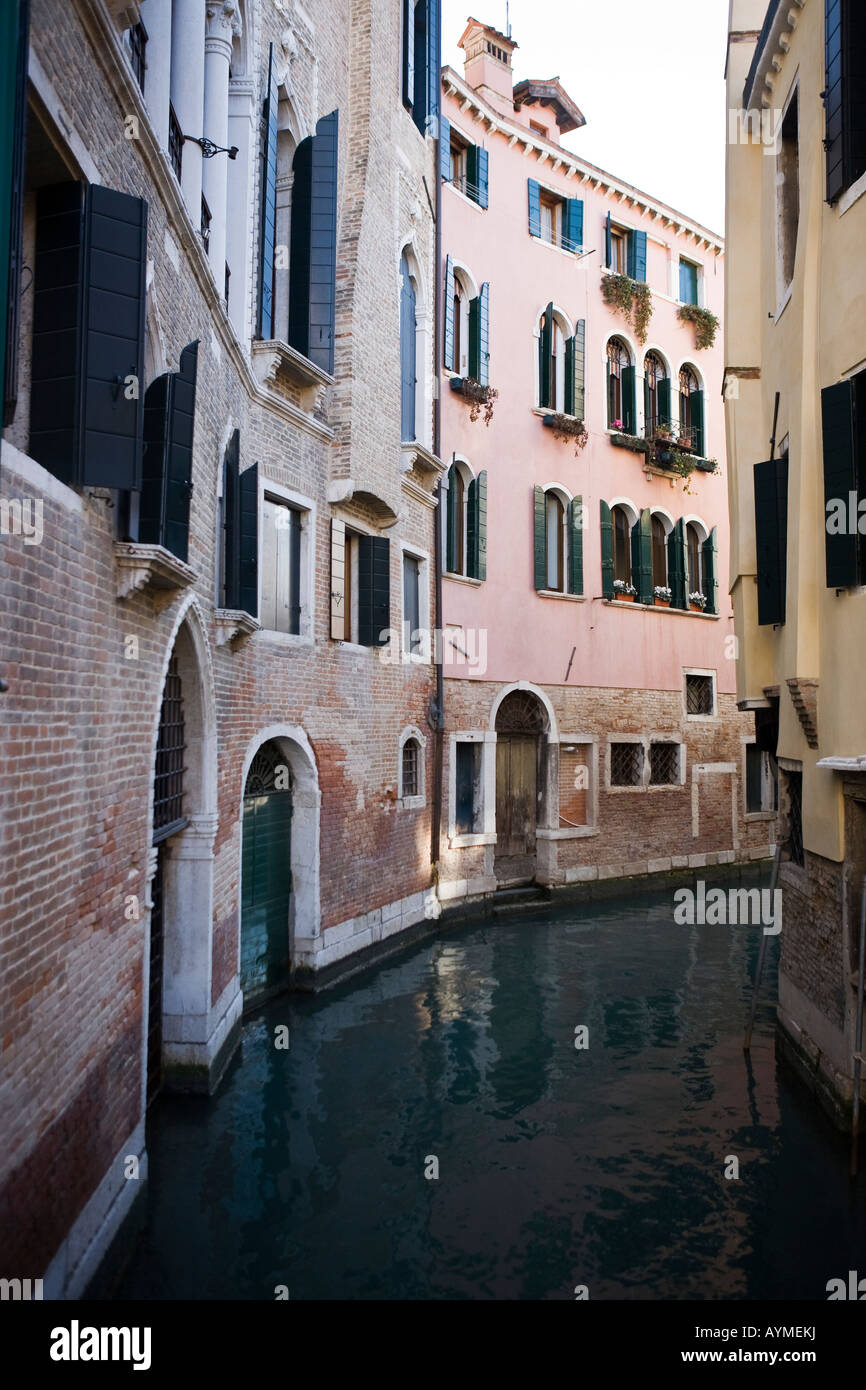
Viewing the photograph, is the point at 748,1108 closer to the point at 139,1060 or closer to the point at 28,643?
the point at 139,1060

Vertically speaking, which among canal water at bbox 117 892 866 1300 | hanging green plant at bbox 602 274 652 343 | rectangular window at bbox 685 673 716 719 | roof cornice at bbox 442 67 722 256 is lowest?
canal water at bbox 117 892 866 1300

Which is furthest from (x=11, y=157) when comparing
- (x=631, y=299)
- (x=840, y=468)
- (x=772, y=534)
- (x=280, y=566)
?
(x=631, y=299)

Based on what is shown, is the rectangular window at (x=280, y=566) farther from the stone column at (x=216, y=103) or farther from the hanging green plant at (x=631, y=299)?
the hanging green plant at (x=631, y=299)

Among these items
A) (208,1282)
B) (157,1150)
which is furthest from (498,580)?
(208,1282)

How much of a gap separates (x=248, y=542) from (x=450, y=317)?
7677 millimetres

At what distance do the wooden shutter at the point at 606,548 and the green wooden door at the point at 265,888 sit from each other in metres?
8.27

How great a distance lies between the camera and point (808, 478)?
24.7ft

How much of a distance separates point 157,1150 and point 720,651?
14.4m

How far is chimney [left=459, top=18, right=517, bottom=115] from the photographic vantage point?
53.5 feet

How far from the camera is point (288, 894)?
10.1 meters

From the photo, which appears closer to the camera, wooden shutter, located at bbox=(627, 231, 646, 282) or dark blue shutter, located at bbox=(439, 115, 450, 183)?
dark blue shutter, located at bbox=(439, 115, 450, 183)

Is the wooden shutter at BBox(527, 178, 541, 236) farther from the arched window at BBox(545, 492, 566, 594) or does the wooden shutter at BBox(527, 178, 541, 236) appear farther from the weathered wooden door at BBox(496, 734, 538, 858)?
the weathered wooden door at BBox(496, 734, 538, 858)

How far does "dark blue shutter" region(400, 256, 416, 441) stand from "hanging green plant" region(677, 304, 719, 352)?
23.8 ft

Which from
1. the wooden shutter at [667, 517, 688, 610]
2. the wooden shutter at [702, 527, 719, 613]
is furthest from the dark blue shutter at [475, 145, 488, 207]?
the wooden shutter at [702, 527, 719, 613]
